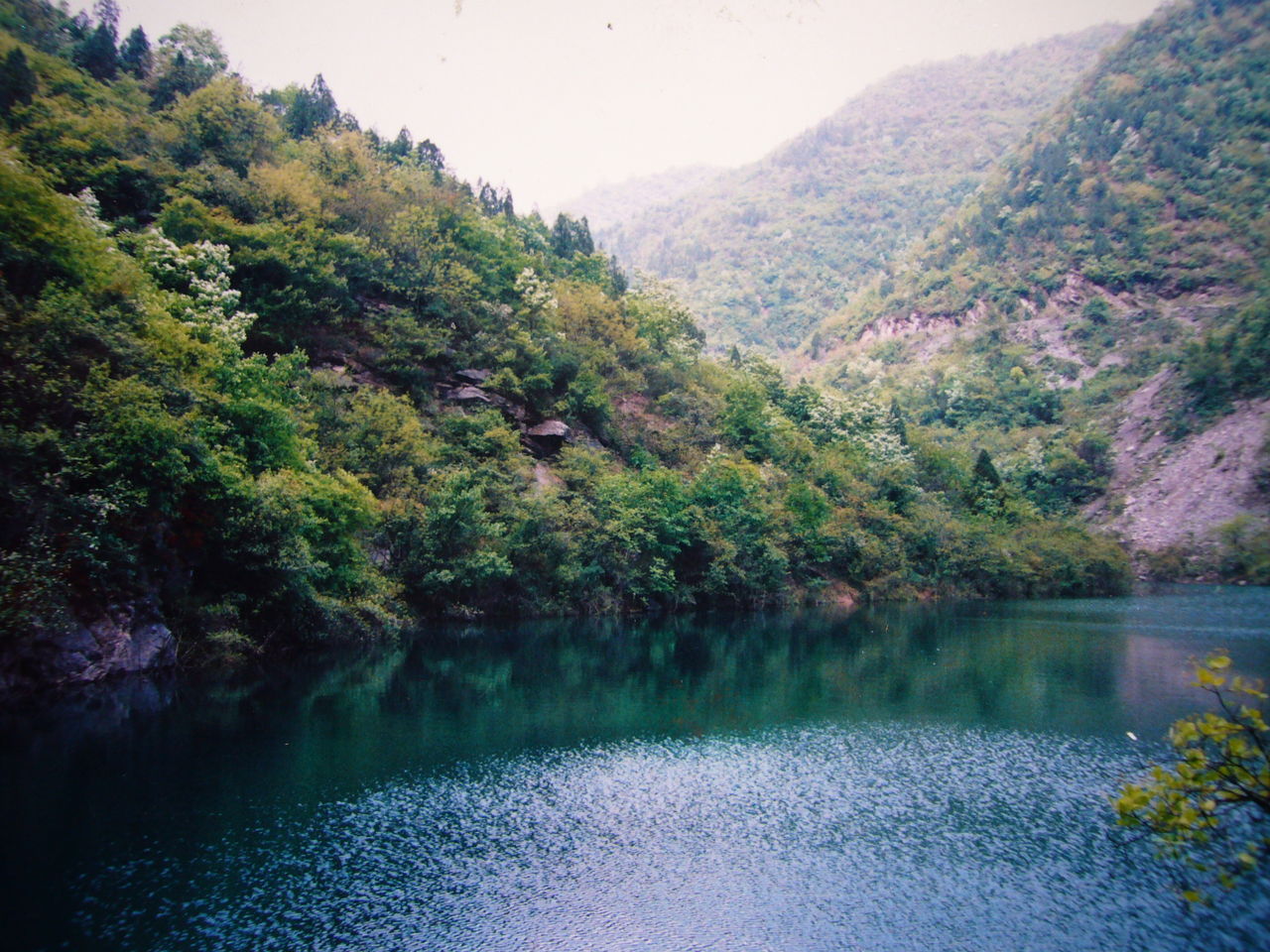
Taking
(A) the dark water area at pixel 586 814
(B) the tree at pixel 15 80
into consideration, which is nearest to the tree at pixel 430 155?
(B) the tree at pixel 15 80

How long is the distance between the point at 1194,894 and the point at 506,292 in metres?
55.0

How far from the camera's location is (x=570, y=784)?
1670 centimetres

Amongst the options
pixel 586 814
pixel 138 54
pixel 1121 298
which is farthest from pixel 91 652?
pixel 1121 298

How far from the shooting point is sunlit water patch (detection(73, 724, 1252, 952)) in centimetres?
1066

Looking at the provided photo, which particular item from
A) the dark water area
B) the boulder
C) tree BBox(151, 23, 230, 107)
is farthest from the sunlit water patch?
tree BBox(151, 23, 230, 107)

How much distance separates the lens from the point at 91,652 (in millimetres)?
21188

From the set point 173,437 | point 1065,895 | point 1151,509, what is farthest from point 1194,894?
point 1151,509

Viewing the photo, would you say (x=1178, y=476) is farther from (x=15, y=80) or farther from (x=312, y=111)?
(x=15, y=80)

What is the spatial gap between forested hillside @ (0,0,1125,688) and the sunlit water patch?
1242cm

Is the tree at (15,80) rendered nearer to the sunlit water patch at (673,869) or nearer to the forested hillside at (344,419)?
the forested hillside at (344,419)

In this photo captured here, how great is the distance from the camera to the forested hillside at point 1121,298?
7588 centimetres

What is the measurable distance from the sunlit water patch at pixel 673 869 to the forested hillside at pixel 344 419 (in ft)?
40.8

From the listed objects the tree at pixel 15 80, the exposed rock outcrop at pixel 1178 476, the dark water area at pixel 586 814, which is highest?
the tree at pixel 15 80

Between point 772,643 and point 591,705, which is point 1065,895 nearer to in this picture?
point 591,705
